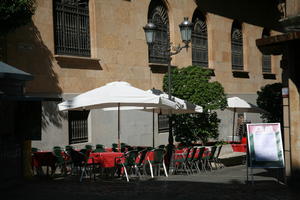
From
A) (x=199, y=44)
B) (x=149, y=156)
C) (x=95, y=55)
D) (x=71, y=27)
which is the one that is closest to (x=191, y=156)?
(x=149, y=156)

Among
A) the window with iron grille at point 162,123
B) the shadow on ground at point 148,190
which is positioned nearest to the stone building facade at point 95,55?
the window with iron grille at point 162,123

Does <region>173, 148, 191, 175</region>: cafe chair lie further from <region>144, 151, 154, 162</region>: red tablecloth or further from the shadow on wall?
the shadow on wall

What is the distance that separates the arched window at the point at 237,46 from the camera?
98.7 feet

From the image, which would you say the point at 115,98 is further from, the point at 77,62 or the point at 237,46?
the point at 237,46

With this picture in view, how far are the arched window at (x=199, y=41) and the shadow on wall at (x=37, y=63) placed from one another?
9.88m

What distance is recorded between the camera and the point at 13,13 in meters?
14.0

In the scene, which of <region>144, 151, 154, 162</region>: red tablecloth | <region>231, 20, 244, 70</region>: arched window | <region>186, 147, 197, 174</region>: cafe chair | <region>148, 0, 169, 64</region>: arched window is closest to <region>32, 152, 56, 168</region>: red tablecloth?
<region>144, 151, 154, 162</region>: red tablecloth

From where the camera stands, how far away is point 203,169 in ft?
54.5

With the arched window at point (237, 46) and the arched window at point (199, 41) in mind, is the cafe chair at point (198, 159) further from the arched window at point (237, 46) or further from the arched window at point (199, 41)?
the arched window at point (237, 46)

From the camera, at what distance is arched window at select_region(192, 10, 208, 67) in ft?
87.1

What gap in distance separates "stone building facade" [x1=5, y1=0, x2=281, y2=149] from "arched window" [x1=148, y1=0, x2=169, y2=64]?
0.24ft

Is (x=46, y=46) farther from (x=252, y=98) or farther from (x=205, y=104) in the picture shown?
(x=252, y=98)

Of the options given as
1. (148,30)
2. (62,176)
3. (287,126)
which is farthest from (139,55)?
(287,126)

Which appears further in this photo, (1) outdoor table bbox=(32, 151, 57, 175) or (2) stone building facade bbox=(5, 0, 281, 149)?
(2) stone building facade bbox=(5, 0, 281, 149)
